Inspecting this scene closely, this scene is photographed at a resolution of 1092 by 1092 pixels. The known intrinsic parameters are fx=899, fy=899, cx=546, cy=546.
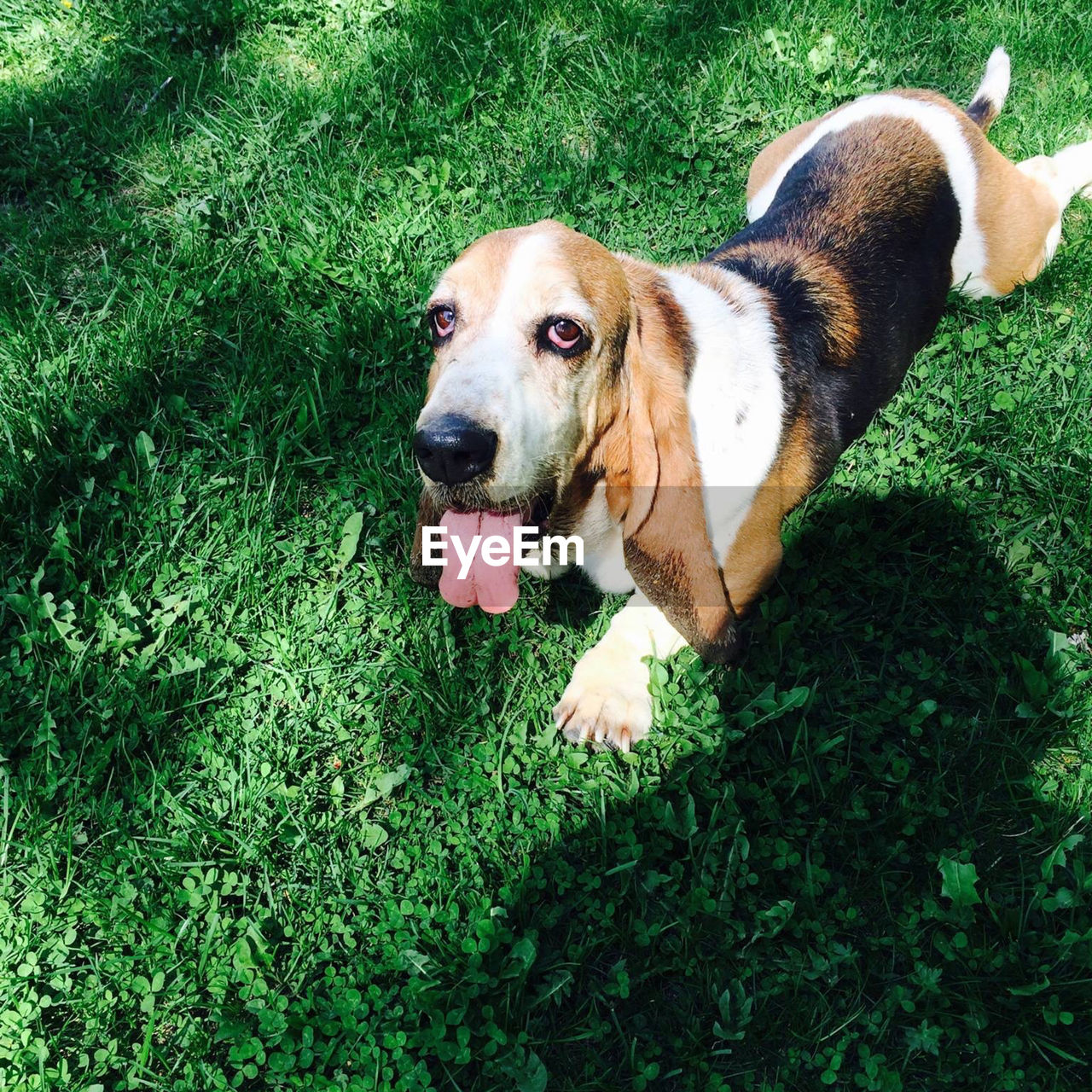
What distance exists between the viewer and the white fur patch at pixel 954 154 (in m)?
3.41

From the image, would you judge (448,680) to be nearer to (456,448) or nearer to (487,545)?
(487,545)

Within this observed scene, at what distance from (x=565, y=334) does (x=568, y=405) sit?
18cm

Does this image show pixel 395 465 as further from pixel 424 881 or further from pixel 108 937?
pixel 108 937

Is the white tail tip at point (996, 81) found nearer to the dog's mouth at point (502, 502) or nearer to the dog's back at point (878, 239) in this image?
Answer: the dog's back at point (878, 239)

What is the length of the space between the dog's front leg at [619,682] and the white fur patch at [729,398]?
1.08ft

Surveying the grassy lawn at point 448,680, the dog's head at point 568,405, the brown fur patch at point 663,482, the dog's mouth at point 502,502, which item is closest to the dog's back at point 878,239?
the grassy lawn at point 448,680

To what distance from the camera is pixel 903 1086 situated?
2242 mm

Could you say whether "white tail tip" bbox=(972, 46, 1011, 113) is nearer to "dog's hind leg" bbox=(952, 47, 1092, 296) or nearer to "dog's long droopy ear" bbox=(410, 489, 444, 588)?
"dog's hind leg" bbox=(952, 47, 1092, 296)

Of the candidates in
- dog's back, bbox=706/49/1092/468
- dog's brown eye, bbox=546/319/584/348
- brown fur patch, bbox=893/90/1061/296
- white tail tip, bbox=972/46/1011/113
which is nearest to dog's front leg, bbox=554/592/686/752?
dog's back, bbox=706/49/1092/468

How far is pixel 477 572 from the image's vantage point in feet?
8.24

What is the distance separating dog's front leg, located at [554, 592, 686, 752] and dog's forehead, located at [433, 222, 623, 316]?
3.42 feet

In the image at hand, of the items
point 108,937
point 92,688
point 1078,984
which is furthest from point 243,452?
point 1078,984

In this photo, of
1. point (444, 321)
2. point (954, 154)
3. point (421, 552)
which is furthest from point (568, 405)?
point (954, 154)

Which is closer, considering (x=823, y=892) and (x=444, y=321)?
(x=444, y=321)
